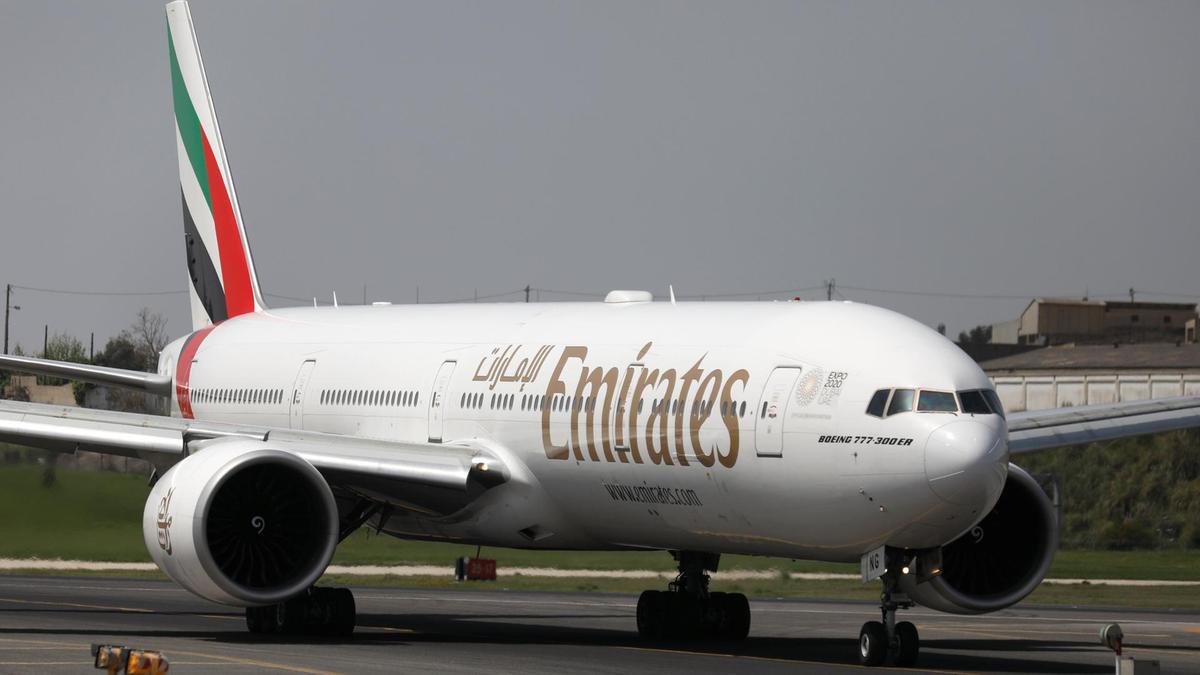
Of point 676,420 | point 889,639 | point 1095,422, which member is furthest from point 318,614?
point 1095,422

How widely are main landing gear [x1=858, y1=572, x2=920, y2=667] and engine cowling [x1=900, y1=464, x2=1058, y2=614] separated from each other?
6.45 ft

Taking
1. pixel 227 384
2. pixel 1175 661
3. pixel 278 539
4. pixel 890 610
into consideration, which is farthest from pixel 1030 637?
pixel 227 384

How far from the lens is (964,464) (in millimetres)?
20922

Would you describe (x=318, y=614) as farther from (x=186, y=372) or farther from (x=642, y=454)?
(x=186, y=372)

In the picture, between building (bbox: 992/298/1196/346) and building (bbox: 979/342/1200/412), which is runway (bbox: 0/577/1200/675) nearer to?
building (bbox: 979/342/1200/412)

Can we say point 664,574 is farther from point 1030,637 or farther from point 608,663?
point 608,663

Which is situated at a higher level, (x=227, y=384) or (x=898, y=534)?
(x=227, y=384)

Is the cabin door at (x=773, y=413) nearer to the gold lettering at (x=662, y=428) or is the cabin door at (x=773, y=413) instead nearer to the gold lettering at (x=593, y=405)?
the gold lettering at (x=662, y=428)

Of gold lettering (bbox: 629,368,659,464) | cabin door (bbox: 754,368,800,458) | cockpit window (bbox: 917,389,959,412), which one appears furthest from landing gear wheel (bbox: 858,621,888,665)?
gold lettering (bbox: 629,368,659,464)

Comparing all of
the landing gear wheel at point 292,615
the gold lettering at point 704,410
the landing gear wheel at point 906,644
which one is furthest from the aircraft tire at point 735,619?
the landing gear wheel at point 292,615

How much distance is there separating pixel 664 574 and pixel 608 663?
70.6 ft

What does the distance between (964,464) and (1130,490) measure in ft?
129

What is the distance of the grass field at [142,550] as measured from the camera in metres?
42.9

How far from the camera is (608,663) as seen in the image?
22938 millimetres
